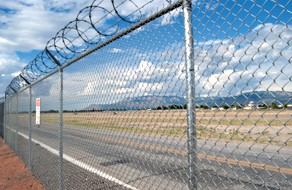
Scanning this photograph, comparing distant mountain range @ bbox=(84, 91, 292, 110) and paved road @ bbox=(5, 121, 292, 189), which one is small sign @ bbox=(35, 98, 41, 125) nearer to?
paved road @ bbox=(5, 121, 292, 189)

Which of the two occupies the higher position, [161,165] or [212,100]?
[212,100]

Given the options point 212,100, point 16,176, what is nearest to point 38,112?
point 16,176

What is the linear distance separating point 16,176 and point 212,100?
27.5 ft

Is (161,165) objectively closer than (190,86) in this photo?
No

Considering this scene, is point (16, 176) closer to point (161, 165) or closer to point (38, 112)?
point (38, 112)

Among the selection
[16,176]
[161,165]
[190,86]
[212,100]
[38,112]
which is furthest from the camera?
[16,176]

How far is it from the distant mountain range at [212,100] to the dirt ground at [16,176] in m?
4.94

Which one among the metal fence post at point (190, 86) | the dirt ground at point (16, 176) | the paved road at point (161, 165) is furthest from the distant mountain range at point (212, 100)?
the dirt ground at point (16, 176)

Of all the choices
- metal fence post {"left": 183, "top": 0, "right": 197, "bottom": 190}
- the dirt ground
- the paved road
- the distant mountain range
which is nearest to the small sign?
the paved road

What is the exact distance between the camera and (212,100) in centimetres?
238

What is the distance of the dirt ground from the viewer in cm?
795

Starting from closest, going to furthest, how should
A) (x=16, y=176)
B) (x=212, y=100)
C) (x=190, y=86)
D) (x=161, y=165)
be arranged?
(x=212, y=100) → (x=190, y=86) → (x=161, y=165) → (x=16, y=176)

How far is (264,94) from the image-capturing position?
1885mm

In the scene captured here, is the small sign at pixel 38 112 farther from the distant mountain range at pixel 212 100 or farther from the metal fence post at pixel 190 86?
the metal fence post at pixel 190 86
